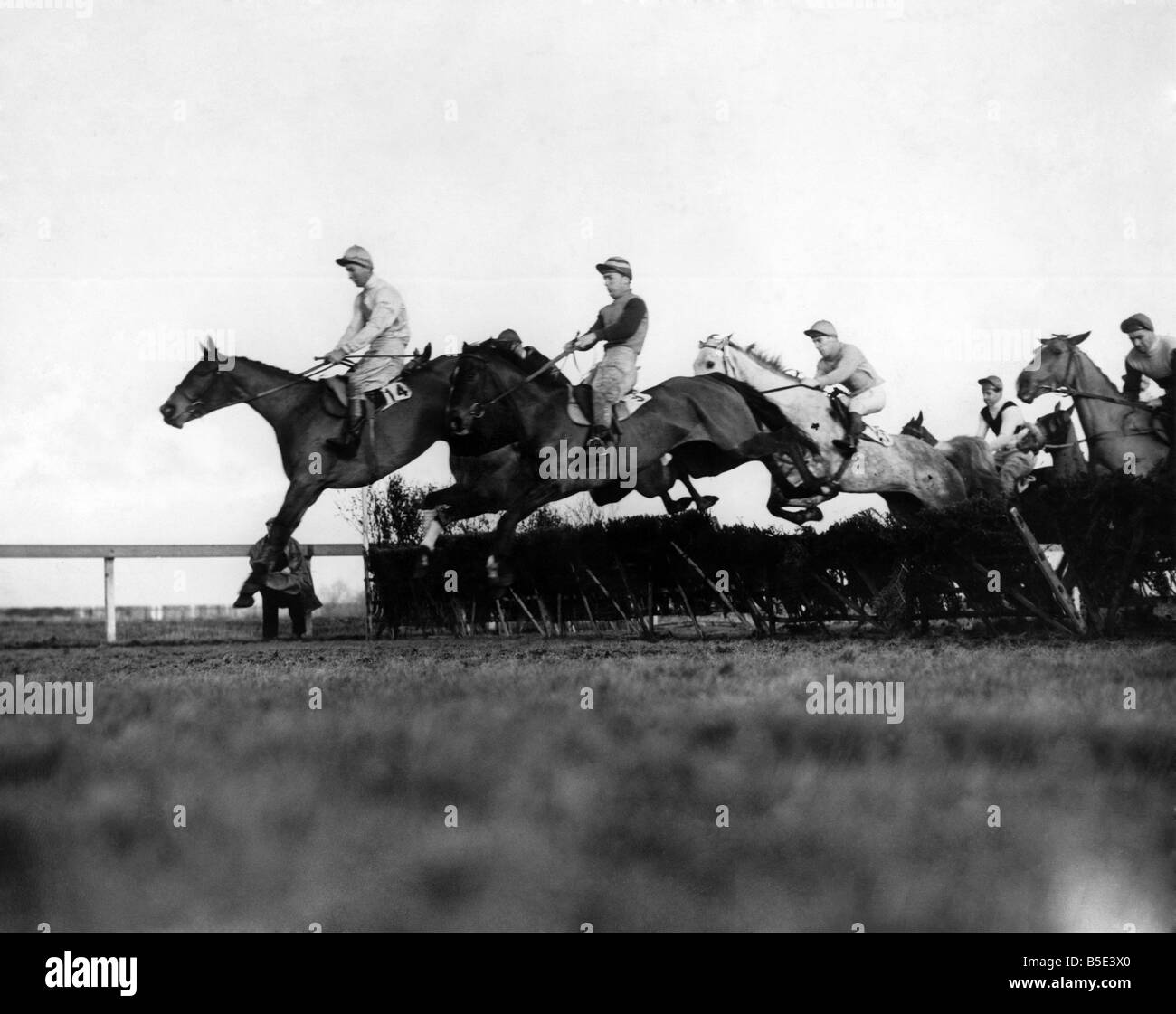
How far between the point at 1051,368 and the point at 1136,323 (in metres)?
0.62

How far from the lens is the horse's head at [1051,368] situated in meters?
8.09

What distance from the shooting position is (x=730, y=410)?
26.5ft

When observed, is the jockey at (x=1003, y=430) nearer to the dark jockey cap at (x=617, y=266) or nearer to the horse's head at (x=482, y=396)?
the dark jockey cap at (x=617, y=266)

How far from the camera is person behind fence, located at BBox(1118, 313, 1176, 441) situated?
314 inches

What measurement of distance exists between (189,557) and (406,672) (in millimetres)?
1727

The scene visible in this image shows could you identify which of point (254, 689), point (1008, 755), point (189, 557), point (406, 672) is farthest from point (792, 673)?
point (189, 557)

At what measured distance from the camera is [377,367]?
7430mm

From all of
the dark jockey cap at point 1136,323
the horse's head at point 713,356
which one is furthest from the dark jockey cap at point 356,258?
the dark jockey cap at point 1136,323

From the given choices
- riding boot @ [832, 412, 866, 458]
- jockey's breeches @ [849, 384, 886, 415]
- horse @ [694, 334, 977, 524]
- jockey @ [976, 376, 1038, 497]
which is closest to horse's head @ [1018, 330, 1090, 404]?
jockey @ [976, 376, 1038, 497]

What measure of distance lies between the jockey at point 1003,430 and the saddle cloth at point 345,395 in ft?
13.4

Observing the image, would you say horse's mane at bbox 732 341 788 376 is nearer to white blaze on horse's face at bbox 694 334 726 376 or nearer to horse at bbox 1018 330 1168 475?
white blaze on horse's face at bbox 694 334 726 376

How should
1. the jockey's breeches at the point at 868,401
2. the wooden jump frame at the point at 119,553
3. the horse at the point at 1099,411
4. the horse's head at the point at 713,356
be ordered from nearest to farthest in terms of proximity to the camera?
the wooden jump frame at the point at 119,553 < the horse's head at the point at 713,356 < the jockey's breeches at the point at 868,401 < the horse at the point at 1099,411

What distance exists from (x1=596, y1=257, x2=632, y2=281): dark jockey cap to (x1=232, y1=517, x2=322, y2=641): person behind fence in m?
2.67

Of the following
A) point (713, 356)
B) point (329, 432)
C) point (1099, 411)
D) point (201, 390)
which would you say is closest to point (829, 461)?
point (713, 356)
